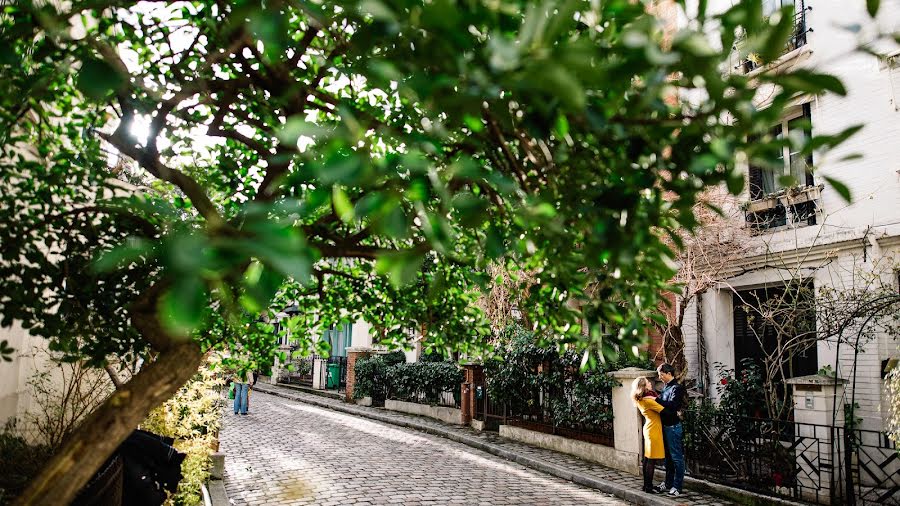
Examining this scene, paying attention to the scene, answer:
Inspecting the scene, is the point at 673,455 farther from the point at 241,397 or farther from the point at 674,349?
the point at 241,397

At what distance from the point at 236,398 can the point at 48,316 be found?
47.5ft

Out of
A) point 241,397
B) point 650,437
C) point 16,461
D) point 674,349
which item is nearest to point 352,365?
point 241,397

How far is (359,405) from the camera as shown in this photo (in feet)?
67.8

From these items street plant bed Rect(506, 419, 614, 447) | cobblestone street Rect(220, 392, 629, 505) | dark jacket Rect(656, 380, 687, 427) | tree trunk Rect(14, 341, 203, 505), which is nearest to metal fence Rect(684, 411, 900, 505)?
dark jacket Rect(656, 380, 687, 427)

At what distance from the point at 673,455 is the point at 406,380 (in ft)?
36.9

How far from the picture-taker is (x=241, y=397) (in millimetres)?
16859

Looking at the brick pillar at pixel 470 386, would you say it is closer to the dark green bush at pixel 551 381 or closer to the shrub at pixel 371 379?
the dark green bush at pixel 551 381

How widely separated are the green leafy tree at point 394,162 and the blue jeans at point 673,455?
5.23 meters

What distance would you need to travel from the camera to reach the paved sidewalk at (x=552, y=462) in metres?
8.46

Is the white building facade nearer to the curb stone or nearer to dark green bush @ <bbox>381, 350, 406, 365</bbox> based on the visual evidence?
the curb stone

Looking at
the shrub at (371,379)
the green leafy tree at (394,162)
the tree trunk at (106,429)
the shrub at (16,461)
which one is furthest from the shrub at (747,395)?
the shrub at (371,379)

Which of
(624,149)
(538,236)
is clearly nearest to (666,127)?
(624,149)

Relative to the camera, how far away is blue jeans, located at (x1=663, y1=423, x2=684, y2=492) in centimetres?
857

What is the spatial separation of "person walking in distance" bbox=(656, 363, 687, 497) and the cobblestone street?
84 cm
